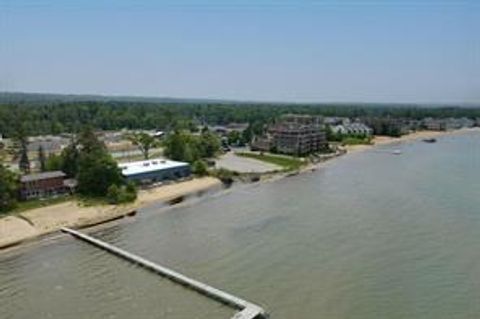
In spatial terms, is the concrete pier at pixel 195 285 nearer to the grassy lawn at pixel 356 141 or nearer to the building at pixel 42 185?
the building at pixel 42 185

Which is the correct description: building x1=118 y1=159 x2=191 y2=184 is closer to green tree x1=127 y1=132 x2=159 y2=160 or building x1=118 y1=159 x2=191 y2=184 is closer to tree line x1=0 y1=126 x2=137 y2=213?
tree line x1=0 y1=126 x2=137 y2=213

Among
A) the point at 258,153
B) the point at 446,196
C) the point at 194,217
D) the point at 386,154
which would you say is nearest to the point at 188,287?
the point at 194,217

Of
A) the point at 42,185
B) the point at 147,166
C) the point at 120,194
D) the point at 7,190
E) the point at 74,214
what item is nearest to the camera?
the point at 74,214

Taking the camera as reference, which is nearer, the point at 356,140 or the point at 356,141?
the point at 356,141

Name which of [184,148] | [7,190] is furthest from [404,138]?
[7,190]

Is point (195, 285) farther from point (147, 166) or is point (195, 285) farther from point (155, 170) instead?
point (147, 166)

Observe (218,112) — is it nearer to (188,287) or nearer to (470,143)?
(470,143)

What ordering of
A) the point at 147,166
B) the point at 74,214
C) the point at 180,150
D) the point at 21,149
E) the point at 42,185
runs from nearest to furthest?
the point at 74,214, the point at 42,185, the point at 147,166, the point at 180,150, the point at 21,149
